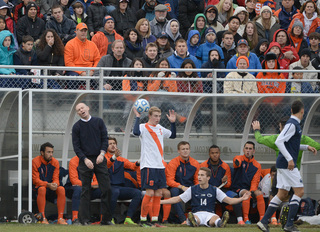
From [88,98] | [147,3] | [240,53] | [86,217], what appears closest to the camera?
[86,217]

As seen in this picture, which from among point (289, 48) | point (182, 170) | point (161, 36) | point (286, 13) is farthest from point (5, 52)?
point (286, 13)

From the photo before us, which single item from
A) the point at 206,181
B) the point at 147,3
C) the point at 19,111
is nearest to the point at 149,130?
the point at 206,181

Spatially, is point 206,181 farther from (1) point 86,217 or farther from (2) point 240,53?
(2) point 240,53

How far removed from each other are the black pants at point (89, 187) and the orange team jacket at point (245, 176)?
Answer: 2.70 metres

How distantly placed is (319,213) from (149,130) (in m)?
3.45

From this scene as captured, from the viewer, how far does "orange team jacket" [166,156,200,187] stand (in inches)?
523

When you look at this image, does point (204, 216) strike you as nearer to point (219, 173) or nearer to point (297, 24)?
point (219, 173)

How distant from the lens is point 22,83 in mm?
13617

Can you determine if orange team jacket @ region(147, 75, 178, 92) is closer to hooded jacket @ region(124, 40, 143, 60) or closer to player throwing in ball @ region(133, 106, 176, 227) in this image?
player throwing in ball @ region(133, 106, 176, 227)

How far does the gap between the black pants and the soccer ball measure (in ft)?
3.48

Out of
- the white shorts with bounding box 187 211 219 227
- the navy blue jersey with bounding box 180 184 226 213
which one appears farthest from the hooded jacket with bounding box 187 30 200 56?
the white shorts with bounding box 187 211 219 227

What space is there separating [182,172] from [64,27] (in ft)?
15.9

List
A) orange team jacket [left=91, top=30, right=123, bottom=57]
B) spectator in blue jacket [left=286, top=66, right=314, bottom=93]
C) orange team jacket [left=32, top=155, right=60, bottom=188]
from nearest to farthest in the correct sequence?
orange team jacket [left=32, top=155, right=60, bottom=188] → spectator in blue jacket [left=286, top=66, right=314, bottom=93] → orange team jacket [left=91, top=30, right=123, bottom=57]

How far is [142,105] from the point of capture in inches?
485
